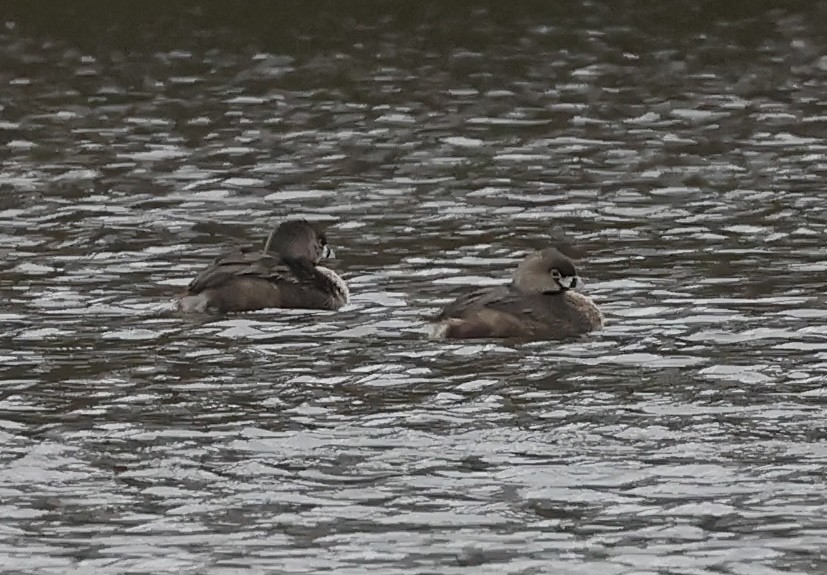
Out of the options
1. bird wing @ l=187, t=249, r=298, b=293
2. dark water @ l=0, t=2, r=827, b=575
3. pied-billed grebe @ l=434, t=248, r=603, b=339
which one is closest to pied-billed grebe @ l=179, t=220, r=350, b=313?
bird wing @ l=187, t=249, r=298, b=293

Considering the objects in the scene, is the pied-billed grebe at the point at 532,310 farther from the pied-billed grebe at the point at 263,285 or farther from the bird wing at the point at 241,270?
the bird wing at the point at 241,270

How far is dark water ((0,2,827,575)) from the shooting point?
10.4 metres

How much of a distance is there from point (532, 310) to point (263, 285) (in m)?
2.06

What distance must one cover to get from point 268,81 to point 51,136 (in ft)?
14.8

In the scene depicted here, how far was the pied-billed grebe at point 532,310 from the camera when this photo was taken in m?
14.7

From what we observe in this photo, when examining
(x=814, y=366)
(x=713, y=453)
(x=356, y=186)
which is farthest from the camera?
(x=356, y=186)

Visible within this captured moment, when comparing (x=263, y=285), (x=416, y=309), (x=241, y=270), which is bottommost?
(x=416, y=309)

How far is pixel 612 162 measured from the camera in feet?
73.3

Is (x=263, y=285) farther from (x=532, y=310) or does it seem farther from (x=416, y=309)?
(x=532, y=310)

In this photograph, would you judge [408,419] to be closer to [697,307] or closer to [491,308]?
[491,308]

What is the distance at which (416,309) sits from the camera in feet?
52.0

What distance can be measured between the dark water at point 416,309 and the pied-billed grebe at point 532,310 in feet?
0.66

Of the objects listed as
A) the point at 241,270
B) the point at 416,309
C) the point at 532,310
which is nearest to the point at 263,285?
the point at 241,270

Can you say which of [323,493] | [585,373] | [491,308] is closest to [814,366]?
[585,373]
